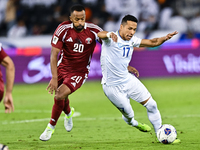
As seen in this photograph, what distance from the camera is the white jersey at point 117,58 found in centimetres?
647

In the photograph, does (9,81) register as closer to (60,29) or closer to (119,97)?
(119,97)

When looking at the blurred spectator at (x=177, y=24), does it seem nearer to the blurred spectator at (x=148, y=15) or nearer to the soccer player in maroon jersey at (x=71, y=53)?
the blurred spectator at (x=148, y=15)

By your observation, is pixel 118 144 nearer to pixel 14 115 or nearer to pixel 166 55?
pixel 14 115

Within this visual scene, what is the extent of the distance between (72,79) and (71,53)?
469 millimetres

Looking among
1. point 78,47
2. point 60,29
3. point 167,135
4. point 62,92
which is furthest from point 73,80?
point 167,135

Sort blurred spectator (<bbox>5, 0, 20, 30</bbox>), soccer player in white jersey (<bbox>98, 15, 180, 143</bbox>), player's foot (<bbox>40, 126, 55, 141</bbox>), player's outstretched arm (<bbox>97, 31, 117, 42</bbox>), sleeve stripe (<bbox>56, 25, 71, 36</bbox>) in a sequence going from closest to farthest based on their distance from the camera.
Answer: player's outstretched arm (<bbox>97, 31, 117, 42</bbox>) < soccer player in white jersey (<bbox>98, 15, 180, 143</bbox>) < player's foot (<bbox>40, 126, 55, 141</bbox>) < sleeve stripe (<bbox>56, 25, 71, 36</bbox>) < blurred spectator (<bbox>5, 0, 20, 30</bbox>)

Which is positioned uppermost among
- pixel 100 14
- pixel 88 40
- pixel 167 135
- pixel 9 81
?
pixel 9 81

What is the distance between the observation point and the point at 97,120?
9.20 meters

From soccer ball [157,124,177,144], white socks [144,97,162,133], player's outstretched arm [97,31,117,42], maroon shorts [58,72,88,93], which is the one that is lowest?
soccer ball [157,124,177,144]

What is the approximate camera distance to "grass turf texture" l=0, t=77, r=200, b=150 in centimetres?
655

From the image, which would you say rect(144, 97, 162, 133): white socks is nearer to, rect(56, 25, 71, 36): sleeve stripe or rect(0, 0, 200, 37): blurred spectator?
rect(56, 25, 71, 36): sleeve stripe

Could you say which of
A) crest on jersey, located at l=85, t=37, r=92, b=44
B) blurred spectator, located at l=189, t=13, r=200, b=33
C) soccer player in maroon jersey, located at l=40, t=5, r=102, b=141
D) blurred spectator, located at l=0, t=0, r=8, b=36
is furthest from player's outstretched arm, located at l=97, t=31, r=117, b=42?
blurred spectator, located at l=0, t=0, r=8, b=36

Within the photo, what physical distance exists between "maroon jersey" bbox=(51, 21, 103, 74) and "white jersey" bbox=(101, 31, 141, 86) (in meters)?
0.67

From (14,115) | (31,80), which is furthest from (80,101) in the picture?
(31,80)
